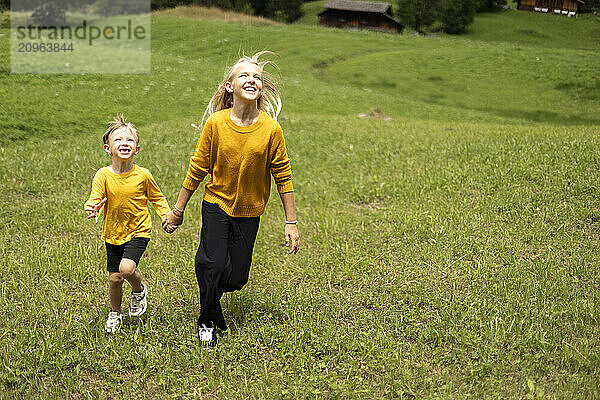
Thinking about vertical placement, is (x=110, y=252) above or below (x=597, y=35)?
below

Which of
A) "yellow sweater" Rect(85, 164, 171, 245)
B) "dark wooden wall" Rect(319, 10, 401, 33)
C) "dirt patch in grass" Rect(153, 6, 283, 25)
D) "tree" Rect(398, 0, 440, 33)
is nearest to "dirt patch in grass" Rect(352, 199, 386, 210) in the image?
"yellow sweater" Rect(85, 164, 171, 245)

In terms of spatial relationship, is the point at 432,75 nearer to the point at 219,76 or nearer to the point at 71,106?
the point at 219,76

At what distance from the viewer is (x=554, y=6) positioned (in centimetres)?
7381

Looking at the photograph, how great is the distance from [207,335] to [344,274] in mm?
2311

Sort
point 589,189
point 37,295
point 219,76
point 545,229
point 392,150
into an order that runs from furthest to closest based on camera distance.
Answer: point 219,76, point 392,150, point 589,189, point 545,229, point 37,295

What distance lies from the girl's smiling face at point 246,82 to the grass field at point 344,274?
242cm

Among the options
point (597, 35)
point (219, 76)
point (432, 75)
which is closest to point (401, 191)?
point (219, 76)

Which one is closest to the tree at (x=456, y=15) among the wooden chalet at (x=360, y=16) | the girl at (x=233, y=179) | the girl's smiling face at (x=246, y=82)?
the wooden chalet at (x=360, y=16)

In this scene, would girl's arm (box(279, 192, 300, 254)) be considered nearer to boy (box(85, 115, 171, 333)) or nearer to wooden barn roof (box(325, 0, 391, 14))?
boy (box(85, 115, 171, 333))

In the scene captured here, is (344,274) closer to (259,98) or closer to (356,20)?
(259,98)

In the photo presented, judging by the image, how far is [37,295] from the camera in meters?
6.53

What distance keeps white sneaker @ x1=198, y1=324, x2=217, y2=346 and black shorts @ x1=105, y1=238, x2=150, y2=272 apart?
3.14ft

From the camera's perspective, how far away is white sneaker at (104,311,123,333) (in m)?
5.78

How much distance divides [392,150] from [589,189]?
5.02m
